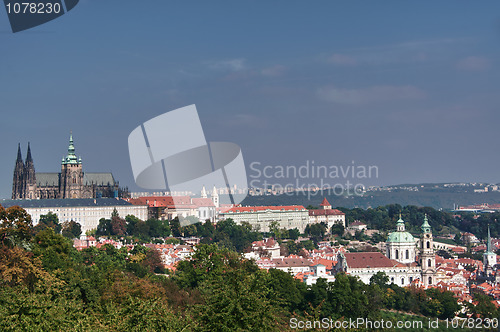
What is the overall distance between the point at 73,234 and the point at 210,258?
39340 millimetres

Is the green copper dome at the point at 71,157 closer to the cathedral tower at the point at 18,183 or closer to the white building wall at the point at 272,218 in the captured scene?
the cathedral tower at the point at 18,183

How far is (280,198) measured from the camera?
18925cm

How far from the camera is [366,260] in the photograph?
199 feet

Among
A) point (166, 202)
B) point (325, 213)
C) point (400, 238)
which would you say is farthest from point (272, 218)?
point (400, 238)

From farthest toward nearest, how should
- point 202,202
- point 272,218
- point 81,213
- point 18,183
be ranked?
point 272,218 → point 202,202 → point 18,183 → point 81,213

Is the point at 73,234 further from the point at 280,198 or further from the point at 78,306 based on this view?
the point at 280,198

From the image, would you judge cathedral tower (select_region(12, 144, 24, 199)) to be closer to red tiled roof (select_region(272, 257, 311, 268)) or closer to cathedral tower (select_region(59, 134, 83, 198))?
cathedral tower (select_region(59, 134, 83, 198))

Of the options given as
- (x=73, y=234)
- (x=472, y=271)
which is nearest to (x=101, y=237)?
(x=73, y=234)

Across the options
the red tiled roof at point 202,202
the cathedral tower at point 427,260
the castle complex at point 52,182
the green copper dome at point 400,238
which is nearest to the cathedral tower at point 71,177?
the castle complex at point 52,182

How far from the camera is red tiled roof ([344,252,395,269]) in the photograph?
60000 millimetres

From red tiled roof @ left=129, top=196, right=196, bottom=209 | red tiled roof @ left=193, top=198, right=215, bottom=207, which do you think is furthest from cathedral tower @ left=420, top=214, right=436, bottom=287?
red tiled roof @ left=193, top=198, right=215, bottom=207

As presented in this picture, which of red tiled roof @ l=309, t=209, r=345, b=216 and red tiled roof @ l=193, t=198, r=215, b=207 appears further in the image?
red tiled roof @ l=309, t=209, r=345, b=216

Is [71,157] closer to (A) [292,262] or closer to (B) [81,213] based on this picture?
(B) [81,213]

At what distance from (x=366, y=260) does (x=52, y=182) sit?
151ft
